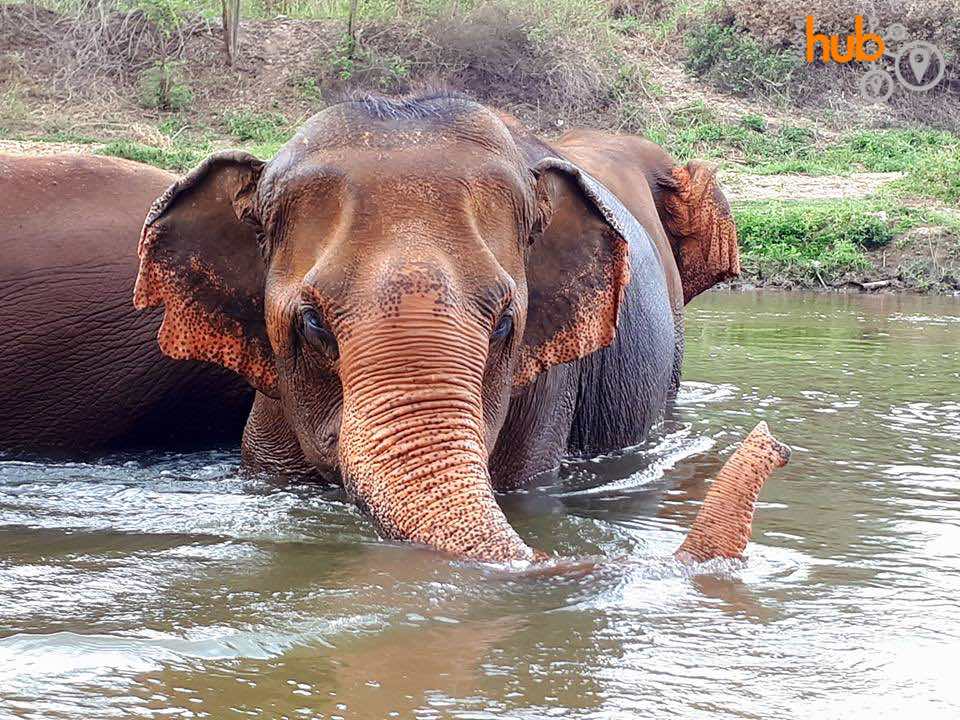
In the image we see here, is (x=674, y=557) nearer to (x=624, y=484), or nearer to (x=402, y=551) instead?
(x=402, y=551)

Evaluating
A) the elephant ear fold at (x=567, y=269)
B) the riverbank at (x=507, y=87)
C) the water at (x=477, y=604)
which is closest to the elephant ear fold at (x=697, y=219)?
the water at (x=477, y=604)

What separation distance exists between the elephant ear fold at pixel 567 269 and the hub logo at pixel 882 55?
22892mm

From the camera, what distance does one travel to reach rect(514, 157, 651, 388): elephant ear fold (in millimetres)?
5492

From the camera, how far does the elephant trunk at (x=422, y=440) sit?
4277 millimetres

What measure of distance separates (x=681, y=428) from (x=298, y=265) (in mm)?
3468

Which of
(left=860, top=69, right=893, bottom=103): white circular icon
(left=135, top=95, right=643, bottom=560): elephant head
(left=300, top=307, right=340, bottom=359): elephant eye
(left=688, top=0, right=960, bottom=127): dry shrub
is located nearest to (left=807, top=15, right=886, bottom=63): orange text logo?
(left=688, top=0, right=960, bottom=127): dry shrub

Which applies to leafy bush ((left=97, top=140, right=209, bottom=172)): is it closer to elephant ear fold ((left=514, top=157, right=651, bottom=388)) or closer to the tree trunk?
the tree trunk

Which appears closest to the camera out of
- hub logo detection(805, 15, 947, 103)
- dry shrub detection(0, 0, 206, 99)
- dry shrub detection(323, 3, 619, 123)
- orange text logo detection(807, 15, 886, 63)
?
dry shrub detection(0, 0, 206, 99)

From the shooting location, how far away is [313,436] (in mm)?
5266

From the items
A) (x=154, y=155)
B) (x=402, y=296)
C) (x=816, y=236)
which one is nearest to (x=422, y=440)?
(x=402, y=296)

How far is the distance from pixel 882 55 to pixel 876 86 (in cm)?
115

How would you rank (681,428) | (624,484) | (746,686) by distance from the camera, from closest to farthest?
(746,686)
(624,484)
(681,428)

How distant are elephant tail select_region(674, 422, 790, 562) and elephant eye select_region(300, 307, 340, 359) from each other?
1217 mm

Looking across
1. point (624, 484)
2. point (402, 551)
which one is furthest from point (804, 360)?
point (402, 551)
